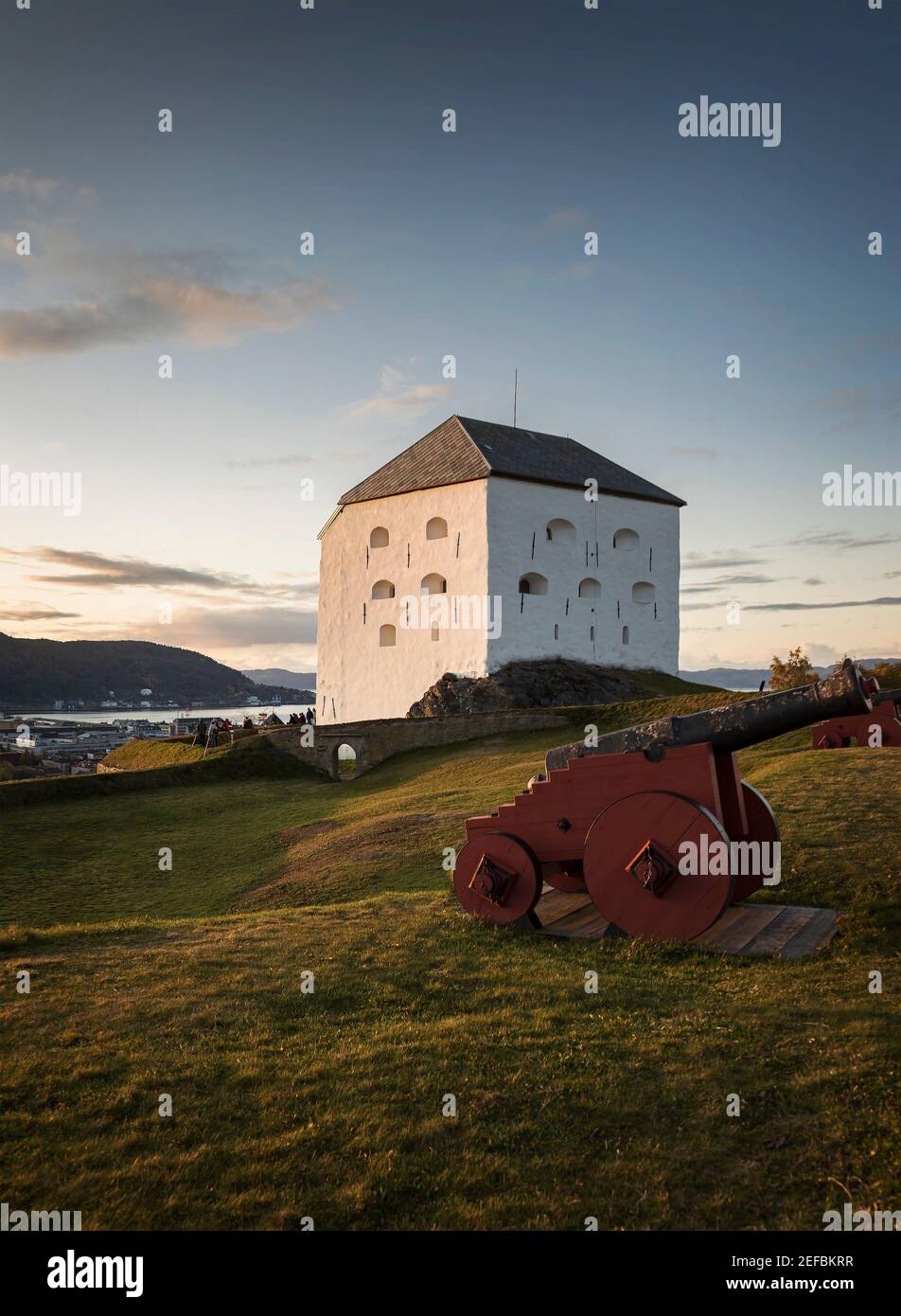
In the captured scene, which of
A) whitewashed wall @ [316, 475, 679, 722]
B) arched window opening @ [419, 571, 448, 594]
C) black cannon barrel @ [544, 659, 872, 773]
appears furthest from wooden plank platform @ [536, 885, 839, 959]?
arched window opening @ [419, 571, 448, 594]

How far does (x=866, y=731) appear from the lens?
13.6m

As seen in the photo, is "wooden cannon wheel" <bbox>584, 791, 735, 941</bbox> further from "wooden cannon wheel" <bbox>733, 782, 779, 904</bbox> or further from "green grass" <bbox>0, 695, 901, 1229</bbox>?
"wooden cannon wheel" <bbox>733, 782, 779, 904</bbox>

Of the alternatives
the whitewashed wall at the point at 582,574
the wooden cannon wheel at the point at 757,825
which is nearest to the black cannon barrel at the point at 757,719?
the wooden cannon wheel at the point at 757,825

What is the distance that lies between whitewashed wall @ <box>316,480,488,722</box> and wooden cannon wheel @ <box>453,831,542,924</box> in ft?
72.6

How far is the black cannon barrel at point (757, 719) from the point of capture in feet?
16.9

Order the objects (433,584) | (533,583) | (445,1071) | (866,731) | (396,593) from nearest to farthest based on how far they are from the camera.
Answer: (445,1071) → (866,731) → (533,583) → (433,584) → (396,593)

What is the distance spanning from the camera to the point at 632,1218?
9.14 feet

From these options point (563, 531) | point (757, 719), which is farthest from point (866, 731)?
point (563, 531)

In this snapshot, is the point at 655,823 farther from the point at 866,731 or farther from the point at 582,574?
the point at 582,574

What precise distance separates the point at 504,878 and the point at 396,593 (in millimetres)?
25814

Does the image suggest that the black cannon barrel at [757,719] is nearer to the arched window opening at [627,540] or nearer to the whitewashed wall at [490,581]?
the whitewashed wall at [490,581]

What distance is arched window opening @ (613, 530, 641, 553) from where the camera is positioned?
31.7 metres

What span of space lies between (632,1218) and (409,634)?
92.6 feet
